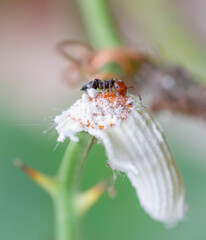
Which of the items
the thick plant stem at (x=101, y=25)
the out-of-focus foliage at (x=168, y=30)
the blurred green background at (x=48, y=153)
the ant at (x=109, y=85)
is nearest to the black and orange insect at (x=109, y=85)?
the ant at (x=109, y=85)

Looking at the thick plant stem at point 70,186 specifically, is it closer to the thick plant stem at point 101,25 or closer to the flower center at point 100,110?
the flower center at point 100,110

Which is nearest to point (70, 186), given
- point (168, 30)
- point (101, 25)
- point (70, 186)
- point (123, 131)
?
point (70, 186)

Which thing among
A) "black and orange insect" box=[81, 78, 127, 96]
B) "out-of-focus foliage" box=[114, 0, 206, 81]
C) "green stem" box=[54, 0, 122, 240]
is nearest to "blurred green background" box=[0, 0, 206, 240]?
"out-of-focus foliage" box=[114, 0, 206, 81]

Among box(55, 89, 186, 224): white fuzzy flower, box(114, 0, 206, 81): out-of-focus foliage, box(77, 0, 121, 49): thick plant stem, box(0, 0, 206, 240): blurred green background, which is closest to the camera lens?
box(55, 89, 186, 224): white fuzzy flower

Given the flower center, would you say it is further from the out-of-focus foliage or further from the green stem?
the out-of-focus foliage

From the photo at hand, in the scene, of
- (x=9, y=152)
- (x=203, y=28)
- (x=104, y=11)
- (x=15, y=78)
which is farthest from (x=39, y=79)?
(x=104, y=11)

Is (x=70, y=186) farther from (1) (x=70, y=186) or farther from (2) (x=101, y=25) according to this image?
(2) (x=101, y=25)
